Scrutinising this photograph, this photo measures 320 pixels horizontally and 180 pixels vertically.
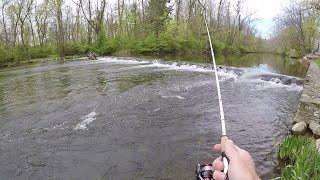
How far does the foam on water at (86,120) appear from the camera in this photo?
9.11 m

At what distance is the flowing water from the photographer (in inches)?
259

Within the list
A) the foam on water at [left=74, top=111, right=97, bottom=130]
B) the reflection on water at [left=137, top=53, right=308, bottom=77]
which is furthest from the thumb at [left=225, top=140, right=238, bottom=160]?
the reflection on water at [left=137, top=53, right=308, bottom=77]

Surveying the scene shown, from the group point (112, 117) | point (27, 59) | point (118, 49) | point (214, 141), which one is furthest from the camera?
point (118, 49)

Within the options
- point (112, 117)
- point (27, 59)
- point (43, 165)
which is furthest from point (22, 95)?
point (27, 59)

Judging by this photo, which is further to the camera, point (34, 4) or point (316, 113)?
point (34, 4)

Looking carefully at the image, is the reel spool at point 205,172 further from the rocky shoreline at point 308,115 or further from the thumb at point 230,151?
the rocky shoreline at point 308,115

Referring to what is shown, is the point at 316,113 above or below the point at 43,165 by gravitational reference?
above

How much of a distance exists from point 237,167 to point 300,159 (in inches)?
143

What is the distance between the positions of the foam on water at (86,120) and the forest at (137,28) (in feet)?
97.0

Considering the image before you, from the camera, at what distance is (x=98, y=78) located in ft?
64.8

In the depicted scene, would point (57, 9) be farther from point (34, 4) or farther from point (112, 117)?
point (112, 117)

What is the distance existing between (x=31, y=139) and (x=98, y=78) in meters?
11.8

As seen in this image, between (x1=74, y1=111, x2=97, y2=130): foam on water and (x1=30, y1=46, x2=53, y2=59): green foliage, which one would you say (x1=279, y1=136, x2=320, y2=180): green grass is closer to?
(x1=74, y1=111, x2=97, y2=130): foam on water

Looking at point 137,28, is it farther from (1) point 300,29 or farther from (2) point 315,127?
(2) point 315,127
